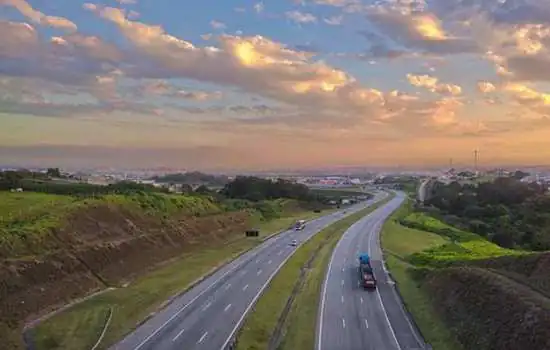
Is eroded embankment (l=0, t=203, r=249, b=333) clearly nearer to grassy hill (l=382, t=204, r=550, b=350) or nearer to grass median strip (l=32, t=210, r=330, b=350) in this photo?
grass median strip (l=32, t=210, r=330, b=350)

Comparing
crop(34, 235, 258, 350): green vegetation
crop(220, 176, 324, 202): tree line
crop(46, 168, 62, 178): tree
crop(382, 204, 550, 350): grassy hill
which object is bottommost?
crop(34, 235, 258, 350): green vegetation

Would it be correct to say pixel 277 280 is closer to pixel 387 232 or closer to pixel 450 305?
pixel 450 305

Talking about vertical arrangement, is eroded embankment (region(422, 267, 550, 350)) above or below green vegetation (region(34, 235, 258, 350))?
above

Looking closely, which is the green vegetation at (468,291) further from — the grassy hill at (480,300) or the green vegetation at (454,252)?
the green vegetation at (454,252)

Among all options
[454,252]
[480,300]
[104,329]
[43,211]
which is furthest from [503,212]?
[104,329]

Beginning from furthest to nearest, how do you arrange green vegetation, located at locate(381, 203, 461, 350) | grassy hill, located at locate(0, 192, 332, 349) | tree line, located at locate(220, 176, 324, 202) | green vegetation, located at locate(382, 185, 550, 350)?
tree line, located at locate(220, 176, 324, 202)
grassy hill, located at locate(0, 192, 332, 349)
green vegetation, located at locate(381, 203, 461, 350)
green vegetation, located at locate(382, 185, 550, 350)

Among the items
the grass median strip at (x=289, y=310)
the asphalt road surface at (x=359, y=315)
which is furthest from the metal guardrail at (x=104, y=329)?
the asphalt road surface at (x=359, y=315)

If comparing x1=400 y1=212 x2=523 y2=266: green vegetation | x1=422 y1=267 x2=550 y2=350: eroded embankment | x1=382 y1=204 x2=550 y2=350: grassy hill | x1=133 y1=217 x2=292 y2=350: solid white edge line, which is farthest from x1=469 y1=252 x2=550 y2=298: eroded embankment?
x1=133 y1=217 x2=292 y2=350: solid white edge line
